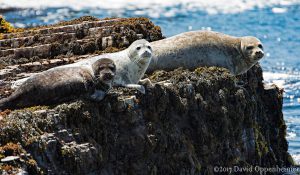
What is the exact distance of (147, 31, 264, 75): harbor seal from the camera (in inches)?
731

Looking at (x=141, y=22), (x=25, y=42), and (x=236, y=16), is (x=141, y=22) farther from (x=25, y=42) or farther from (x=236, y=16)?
(x=236, y=16)

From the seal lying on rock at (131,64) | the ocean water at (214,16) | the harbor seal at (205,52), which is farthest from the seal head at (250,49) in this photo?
the ocean water at (214,16)

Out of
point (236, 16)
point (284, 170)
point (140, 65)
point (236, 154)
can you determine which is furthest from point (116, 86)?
point (236, 16)

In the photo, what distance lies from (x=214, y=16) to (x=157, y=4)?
7537 mm

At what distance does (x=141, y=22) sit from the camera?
2120cm

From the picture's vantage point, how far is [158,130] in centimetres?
1562

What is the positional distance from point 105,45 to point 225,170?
13.7 feet

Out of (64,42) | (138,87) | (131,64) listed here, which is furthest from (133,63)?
(64,42)

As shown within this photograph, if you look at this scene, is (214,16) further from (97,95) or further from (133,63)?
(97,95)

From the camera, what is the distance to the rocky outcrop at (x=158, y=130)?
43.1ft

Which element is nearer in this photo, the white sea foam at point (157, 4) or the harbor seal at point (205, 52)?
the harbor seal at point (205, 52)

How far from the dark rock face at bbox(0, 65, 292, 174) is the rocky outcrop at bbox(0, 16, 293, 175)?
0.05 feet

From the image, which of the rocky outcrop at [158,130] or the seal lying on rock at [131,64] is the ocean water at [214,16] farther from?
the seal lying on rock at [131,64]

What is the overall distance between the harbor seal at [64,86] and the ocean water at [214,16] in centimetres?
1893
